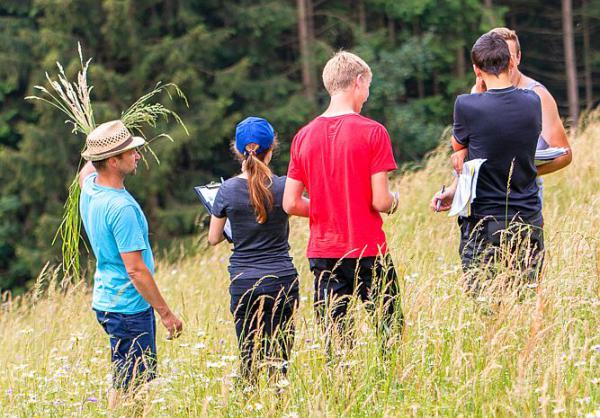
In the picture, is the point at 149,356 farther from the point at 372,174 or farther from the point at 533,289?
the point at 533,289

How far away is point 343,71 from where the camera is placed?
4023 millimetres

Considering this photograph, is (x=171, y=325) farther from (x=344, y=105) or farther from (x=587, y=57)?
(x=587, y=57)

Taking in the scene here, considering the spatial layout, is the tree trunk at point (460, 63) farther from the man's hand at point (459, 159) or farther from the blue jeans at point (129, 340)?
the blue jeans at point (129, 340)

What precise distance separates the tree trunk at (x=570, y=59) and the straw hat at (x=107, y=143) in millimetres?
20928

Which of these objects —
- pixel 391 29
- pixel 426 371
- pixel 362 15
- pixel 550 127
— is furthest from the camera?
pixel 391 29

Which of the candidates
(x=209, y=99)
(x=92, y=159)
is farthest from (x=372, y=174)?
(x=209, y=99)

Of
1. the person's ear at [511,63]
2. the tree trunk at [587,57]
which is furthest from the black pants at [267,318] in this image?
the tree trunk at [587,57]

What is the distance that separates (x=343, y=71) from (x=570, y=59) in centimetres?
2168

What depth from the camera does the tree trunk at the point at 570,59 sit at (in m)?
24.1

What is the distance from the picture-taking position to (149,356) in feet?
13.7

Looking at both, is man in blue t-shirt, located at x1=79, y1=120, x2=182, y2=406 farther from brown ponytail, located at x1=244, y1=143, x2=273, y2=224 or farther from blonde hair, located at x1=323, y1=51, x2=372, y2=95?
blonde hair, located at x1=323, y1=51, x2=372, y2=95

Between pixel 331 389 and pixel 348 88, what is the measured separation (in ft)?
4.38

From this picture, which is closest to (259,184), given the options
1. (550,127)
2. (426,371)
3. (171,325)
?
(171,325)

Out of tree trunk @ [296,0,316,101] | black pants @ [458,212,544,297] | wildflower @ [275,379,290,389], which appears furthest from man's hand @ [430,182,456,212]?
tree trunk @ [296,0,316,101]
